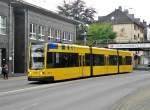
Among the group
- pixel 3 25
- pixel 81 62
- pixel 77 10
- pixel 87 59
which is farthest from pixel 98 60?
pixel 77 10

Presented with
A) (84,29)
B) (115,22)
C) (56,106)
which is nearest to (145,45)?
(84,29)

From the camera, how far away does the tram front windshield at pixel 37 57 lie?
30828mm

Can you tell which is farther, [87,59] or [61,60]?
[87,59]

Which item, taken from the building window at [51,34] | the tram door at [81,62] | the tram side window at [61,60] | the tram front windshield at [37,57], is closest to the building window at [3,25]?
the building window at [51,34]

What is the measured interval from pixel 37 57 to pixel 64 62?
2.92 metres

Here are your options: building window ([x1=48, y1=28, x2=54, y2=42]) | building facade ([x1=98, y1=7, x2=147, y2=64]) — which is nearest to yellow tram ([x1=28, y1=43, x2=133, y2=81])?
building window ([x1=48, y1=28, x2=54, y2=42])

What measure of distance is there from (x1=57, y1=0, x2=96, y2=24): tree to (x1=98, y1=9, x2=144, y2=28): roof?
12.3 meters

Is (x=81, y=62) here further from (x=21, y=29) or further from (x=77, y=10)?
(x=77, y=10)

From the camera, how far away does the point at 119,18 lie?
13062 cm

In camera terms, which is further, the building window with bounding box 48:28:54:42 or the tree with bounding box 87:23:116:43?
the tree with bounding box 87:23:116:43

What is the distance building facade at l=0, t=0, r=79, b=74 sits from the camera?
5122cm

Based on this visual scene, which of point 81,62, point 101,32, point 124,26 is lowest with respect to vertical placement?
point 81,62

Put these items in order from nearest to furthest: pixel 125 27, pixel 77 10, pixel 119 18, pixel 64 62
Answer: pixel 64 62 → pixel 77 10 → pixel 125 27 → pixel 119 18

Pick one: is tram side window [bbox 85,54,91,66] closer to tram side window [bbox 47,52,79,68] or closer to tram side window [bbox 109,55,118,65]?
tram side window [bbox 47,52,79,68]
